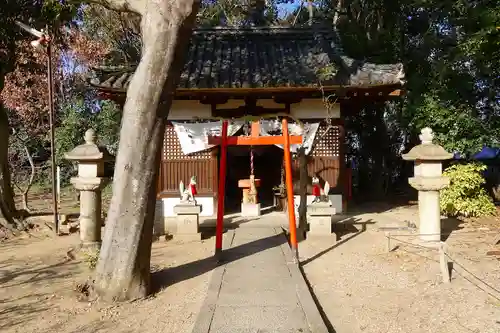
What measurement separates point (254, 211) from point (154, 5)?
24.0ft

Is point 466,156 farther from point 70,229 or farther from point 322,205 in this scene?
point 70,229

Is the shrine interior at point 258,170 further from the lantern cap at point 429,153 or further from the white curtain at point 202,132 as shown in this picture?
the lantern cap at point 429,153

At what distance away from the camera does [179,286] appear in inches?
250

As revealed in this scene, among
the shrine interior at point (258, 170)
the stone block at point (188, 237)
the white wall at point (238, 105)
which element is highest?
the white wall at point (238, 105)

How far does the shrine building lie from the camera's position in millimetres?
10281

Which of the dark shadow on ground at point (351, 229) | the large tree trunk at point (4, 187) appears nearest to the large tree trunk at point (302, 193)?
the dark shadow on ground at point (351, 229)

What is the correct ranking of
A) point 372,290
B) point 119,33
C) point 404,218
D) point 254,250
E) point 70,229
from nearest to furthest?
1. point 372,290
2. point 254,250
3. point 70,229
4. point 404,218
5. point 119,33

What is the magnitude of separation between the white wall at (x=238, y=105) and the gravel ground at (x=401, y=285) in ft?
11.5

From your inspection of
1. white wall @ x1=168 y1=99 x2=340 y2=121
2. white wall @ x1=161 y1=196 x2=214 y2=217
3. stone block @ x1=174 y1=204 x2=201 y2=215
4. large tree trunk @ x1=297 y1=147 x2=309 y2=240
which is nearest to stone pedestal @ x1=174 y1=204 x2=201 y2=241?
stone block @ x1=174 y1=204 x2=201 y2=215

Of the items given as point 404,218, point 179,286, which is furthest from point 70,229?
point 404,218

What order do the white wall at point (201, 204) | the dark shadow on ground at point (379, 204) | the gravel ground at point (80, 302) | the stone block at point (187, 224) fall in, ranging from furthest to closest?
the dark shadow on ground at point (379, 204)
the white wall at point (201, 204)
the stone block at point (187, 224)
the gravel ground at point (80, 302)

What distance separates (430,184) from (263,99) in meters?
4.95

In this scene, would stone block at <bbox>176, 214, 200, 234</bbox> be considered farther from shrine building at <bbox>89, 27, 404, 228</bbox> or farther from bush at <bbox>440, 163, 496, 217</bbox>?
bush at <bbox>440, 163, 496, 217</bbox>

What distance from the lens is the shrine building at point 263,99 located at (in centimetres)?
1028
